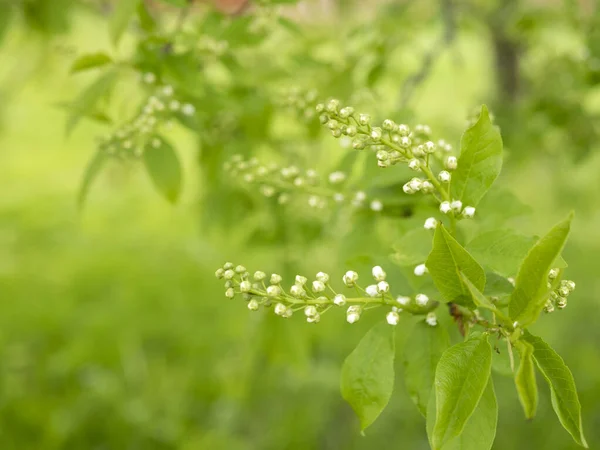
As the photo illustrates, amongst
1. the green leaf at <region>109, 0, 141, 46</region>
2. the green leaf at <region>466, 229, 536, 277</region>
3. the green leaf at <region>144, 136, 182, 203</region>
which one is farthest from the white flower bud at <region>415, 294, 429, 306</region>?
the green leaf at <region>109, 0, 141, 46</region>

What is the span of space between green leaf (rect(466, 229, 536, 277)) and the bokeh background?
0.27 metres

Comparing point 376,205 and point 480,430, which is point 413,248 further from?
point 376,205

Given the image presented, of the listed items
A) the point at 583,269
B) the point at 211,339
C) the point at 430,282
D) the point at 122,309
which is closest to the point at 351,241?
the point at 430,282

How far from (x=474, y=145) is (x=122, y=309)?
4.09m

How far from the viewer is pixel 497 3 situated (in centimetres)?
338

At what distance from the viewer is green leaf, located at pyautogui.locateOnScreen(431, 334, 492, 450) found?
927 mm

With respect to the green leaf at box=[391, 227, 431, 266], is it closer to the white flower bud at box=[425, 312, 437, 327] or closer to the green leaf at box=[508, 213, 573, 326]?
the white flower bud at box=[425, 312, 437, 327]

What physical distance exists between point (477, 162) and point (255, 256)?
16.0ft

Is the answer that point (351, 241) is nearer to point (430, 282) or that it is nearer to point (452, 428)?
point (430, 282)

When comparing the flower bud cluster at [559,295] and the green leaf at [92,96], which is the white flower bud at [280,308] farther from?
the green leaf at [92,96]

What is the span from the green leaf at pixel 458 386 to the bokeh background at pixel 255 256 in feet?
1.36

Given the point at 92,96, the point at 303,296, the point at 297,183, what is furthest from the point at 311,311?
the point at 92,96

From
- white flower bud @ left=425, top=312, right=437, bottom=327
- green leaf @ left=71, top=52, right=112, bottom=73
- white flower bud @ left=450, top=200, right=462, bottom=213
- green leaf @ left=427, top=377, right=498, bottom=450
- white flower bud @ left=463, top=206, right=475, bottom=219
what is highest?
green leaf @ left=71, top=52, right=112, bottom=73

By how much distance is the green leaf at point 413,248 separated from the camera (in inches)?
46.3
